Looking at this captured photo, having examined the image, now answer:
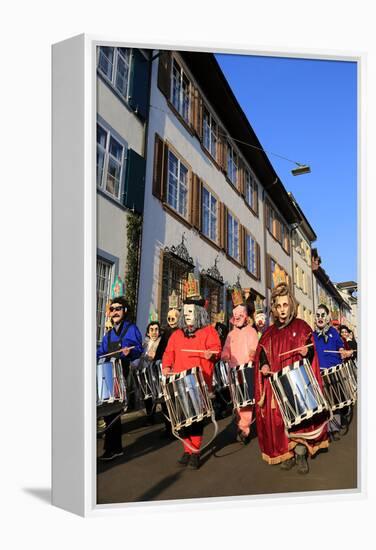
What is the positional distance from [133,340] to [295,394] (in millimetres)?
1879

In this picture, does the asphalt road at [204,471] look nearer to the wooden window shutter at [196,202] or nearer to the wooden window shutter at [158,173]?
the wooden window shutter at [196,202]

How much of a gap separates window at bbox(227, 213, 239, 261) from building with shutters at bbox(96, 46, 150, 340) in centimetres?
119

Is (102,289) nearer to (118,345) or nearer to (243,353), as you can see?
(118,345)

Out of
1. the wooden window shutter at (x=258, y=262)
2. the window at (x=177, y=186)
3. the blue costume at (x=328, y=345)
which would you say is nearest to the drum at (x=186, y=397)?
the wooden window shutter at (x=258, y=262)

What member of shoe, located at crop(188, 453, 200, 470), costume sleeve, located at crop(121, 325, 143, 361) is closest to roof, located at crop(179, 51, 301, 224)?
costume sleeve, located at crop(121, 325, 143, 361)

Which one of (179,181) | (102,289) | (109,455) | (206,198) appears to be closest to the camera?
(109,455)

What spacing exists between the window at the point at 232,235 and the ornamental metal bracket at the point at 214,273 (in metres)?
0.25

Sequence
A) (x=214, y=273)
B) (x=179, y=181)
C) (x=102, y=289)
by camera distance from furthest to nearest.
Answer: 1. (x=214, y=273)
2. (x=179, y=181)
3. (x=102, y=289)

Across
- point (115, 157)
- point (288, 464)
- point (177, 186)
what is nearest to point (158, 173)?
point (177, 186)

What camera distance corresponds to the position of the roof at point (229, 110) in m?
8.71

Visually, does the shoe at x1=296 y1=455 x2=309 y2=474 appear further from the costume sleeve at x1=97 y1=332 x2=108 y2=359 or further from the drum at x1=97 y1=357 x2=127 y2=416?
the costume sleeve at x1=97 y1=332 x2=108 y2=359

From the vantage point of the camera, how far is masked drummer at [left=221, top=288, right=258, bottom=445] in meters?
8.93

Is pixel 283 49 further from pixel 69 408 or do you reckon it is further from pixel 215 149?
pixel 69 408

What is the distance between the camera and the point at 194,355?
877 centimetres
